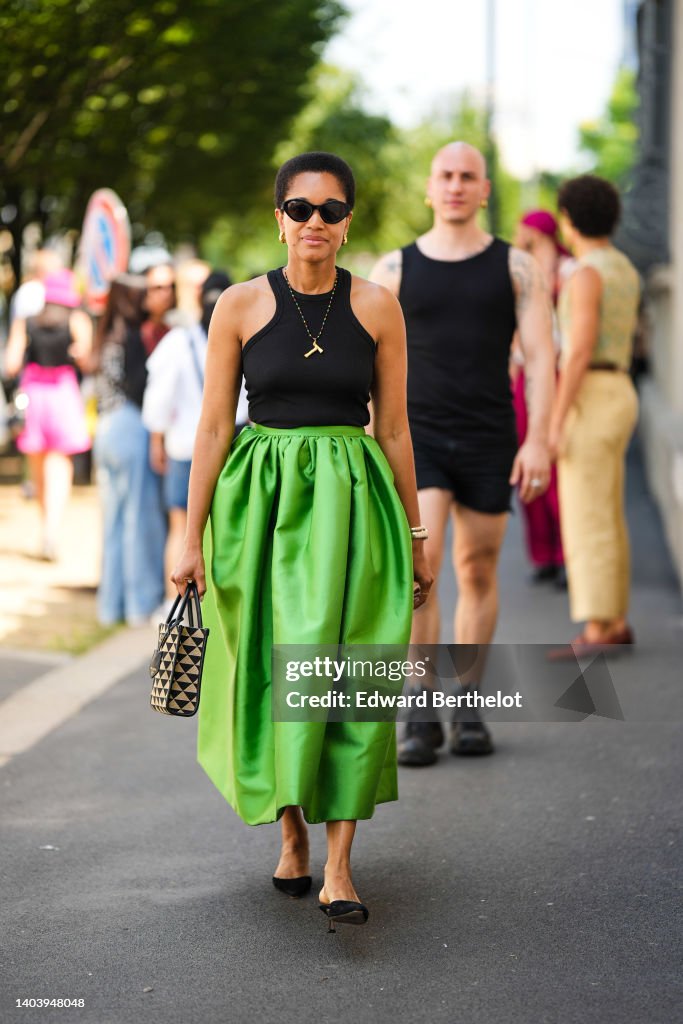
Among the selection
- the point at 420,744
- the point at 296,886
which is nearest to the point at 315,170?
the point at 296,886

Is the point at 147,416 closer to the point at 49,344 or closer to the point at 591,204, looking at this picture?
the point at 591,204

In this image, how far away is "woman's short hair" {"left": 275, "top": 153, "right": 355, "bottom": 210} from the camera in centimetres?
412

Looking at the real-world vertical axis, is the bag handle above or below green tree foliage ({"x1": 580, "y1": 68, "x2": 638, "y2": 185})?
below

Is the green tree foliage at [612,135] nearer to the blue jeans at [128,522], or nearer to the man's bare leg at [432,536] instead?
the blue jeans at [128,522]

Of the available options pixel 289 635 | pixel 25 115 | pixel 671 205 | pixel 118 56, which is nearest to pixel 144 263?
pixel 289 635

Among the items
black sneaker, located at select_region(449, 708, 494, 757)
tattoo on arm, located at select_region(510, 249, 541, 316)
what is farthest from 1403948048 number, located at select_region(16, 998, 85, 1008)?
tattoo on arm, located at select_region(510, 249, 541, 316)

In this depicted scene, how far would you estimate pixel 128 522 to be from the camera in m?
8.97

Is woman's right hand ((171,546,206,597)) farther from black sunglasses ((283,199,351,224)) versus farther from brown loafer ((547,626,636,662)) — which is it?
brown loafer ((547,626,636,662))

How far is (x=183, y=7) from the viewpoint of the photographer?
58.2 ft

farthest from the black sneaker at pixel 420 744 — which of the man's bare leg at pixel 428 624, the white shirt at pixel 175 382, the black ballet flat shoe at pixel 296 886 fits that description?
the white shirt at pixel 175 382

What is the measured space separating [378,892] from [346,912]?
18.9 inches

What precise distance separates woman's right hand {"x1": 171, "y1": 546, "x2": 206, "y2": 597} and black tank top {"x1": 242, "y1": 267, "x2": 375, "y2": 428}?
1.34 ft

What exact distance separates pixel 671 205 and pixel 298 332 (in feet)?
35.6

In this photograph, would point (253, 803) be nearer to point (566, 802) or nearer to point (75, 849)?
point (75, 849)
